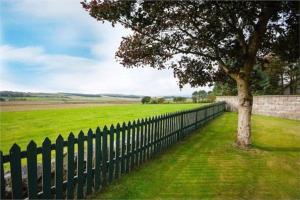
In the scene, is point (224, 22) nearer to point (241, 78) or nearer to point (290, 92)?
point (241, 78)

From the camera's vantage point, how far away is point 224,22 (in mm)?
10758

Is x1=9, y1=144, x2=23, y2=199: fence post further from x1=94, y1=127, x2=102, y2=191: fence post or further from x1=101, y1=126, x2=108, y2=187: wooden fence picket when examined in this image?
x1=101, y1=126, x2=108, y2=187: wooden fence picket

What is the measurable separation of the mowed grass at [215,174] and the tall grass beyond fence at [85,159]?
0.32 meters

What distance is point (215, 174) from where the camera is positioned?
24.6ft

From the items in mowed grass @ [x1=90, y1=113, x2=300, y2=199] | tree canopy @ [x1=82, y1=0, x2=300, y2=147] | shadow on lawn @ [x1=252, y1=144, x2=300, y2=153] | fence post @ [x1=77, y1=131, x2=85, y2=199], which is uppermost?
tree canopy @ [x1=82, y1=0, x2=300, y2=147]

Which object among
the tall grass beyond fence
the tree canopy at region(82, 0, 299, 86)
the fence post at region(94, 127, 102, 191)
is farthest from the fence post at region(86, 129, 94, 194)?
the tree canopy at region(82, 0, 299, 86)

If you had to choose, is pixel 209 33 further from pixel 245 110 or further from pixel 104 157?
pixel 104 157

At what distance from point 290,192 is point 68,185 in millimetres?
4634

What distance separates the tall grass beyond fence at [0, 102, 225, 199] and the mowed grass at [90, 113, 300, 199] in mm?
319

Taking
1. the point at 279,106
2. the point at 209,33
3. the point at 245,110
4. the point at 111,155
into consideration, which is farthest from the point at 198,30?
the point at 279,106

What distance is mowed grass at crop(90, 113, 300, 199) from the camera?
20.0ft

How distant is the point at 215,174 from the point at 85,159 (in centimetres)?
328

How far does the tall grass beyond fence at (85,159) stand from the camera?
4367 mm

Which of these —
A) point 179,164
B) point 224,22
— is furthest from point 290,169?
point 224,22
